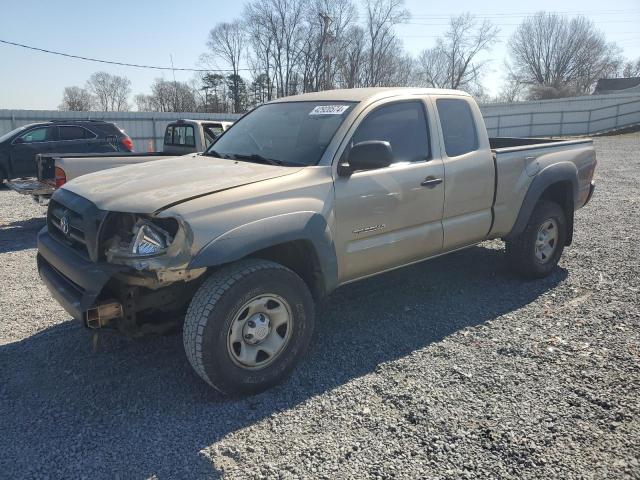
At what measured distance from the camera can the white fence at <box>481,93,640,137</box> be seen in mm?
34031

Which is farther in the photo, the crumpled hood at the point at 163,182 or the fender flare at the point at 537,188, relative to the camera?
the fender flare at the point at 537,188

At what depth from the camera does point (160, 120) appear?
22188 millimetres

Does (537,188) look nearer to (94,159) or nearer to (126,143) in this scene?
(94,159)

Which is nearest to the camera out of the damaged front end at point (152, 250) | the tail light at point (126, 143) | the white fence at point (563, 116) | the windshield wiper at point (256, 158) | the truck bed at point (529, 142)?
the damaged front end at point (152, 250)

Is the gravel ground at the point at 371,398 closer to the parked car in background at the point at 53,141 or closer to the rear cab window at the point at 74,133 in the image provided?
the parked car in background at the point at 53,141

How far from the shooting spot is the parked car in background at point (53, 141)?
12242mm

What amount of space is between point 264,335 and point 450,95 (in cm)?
290

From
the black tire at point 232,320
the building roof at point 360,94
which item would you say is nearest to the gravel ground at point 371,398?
the black tire at point 232,320

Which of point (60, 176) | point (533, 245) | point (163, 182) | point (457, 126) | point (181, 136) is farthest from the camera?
point (181, 136)

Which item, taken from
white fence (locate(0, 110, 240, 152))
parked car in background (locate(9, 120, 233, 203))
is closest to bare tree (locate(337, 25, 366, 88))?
white fence (locate(0, 110, 240, 152))

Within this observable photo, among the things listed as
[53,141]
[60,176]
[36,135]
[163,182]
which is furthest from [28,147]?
[163,182]

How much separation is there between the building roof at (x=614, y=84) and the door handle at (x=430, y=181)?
7149 cm

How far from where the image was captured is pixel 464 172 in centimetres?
437

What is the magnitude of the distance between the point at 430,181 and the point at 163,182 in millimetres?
2088
